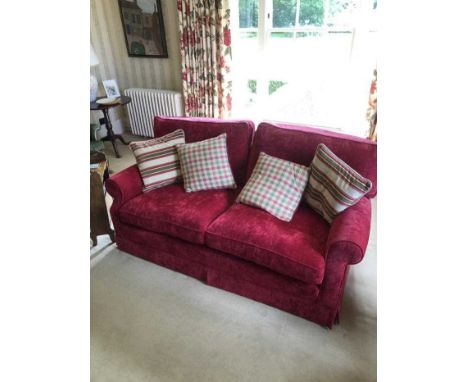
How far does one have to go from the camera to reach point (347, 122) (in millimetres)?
3076

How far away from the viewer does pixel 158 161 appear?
1.97m

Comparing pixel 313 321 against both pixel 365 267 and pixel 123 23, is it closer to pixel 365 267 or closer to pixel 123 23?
pixel 365 267

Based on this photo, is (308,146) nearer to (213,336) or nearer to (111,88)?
(213,336)

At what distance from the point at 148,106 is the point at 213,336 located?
3.15 m

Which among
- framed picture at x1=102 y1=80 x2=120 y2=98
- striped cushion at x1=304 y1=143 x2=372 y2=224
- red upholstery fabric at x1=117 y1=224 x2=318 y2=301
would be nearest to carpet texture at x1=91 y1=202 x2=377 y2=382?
red upholstery fabric at x1=117 y1=224 x2=318 y2=301

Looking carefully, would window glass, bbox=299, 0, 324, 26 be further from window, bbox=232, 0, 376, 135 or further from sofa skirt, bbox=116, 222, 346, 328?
sofa skirt, bbox=116, 222, 346, 328

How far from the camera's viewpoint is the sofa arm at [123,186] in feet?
6.05

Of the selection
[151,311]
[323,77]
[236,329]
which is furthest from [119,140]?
[236,329]

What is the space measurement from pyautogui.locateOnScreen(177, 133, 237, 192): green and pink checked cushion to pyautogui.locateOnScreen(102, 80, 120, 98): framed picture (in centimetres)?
243

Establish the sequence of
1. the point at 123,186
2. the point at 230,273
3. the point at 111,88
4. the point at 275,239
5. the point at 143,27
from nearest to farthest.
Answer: the point at 275,239 → the point at 230,273 → the point at 123,186 → the point at 143,27 → the point at 111,88

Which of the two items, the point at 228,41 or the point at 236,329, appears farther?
the point at 228,41

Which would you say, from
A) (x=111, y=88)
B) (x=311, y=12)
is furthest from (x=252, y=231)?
(x=111, y=88)
